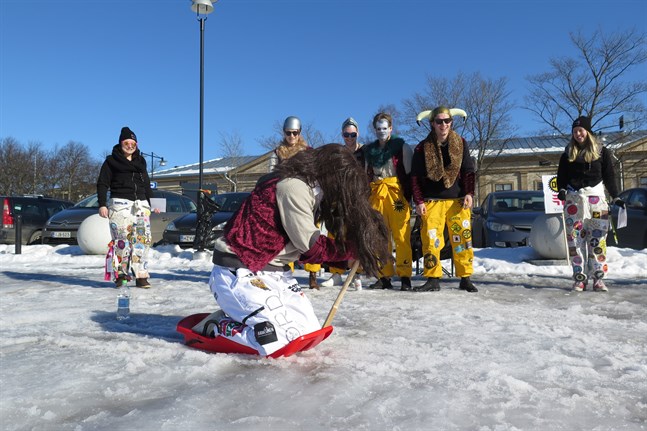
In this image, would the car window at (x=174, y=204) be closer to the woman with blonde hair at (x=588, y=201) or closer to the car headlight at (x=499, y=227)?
the car headlight at (x=499, y=227)

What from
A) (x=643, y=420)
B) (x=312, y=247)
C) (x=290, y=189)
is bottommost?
(x=643, y=420)

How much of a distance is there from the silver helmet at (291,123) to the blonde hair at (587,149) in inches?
112

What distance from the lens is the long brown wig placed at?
2.89m

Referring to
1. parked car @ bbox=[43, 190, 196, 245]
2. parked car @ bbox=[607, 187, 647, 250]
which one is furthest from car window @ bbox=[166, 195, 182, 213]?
parked car @ bbox=[607, 187, 647, 250]

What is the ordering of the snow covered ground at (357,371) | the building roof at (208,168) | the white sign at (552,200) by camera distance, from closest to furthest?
the snow covered ground at (357,371), the white sign at (552,200), the building roof at (208,168)

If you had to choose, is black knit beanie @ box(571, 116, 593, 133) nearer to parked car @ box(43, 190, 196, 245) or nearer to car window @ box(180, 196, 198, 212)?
parked car @ box(43, 190, 196, 245)

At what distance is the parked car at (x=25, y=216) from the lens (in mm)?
12273

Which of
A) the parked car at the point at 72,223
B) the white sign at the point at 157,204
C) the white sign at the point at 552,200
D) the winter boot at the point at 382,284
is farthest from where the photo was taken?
the parked car at the point at 72,223

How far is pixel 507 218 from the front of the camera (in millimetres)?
9742

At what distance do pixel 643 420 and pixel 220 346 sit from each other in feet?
6.58

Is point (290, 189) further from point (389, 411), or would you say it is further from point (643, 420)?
point (643, 420)

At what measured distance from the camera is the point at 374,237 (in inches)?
117

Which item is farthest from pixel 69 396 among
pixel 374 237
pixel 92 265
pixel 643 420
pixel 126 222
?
pixel 92 265

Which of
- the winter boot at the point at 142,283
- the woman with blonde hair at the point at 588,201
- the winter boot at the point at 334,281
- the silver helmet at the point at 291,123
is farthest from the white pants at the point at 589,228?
the winter boot at the point at 142,283
